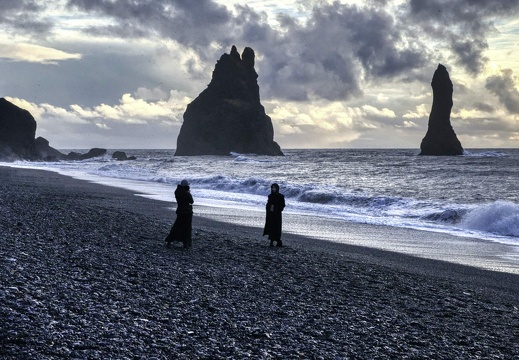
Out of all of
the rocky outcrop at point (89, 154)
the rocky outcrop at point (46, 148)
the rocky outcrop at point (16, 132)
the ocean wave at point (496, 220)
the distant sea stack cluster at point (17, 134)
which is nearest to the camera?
the ocean wave at point (496, 220)

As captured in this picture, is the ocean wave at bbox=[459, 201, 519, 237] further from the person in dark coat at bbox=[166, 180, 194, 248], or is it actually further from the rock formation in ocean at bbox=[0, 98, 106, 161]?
the rock formation in ocean at bbox=[0, 98, 106, 161]

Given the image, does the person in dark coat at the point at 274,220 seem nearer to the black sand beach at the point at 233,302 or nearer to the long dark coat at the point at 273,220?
the long dark coat at the point at 273,220

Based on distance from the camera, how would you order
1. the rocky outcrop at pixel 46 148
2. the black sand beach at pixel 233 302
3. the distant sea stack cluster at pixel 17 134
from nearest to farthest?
the black sand beach at pixel 233 302 → the distant sea stack cluster at pixel 17 134 → the rocky outcrop at pixel 46 148

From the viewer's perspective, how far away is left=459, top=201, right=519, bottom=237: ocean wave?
22641mm

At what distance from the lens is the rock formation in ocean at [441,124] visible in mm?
166000

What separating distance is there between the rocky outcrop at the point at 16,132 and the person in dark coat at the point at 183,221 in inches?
4231

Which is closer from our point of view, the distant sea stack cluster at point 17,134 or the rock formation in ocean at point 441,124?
the distant sea stack cluster at point 17,134

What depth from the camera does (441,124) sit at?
171 meters

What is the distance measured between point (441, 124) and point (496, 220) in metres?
155

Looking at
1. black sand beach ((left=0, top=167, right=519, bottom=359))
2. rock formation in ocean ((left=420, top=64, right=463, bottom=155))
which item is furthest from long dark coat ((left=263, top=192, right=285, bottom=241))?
rock formation in ocean ((left=420, top=64, right=463, bottom=155))

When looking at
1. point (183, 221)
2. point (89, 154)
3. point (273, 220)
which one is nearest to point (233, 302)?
point (183, 221)

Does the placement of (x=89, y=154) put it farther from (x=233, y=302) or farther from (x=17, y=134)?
(x=233, y=302)

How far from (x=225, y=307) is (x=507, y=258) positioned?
10506 mm

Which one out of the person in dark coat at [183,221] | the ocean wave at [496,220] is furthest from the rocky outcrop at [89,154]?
the person in dark coat at [183,221]
